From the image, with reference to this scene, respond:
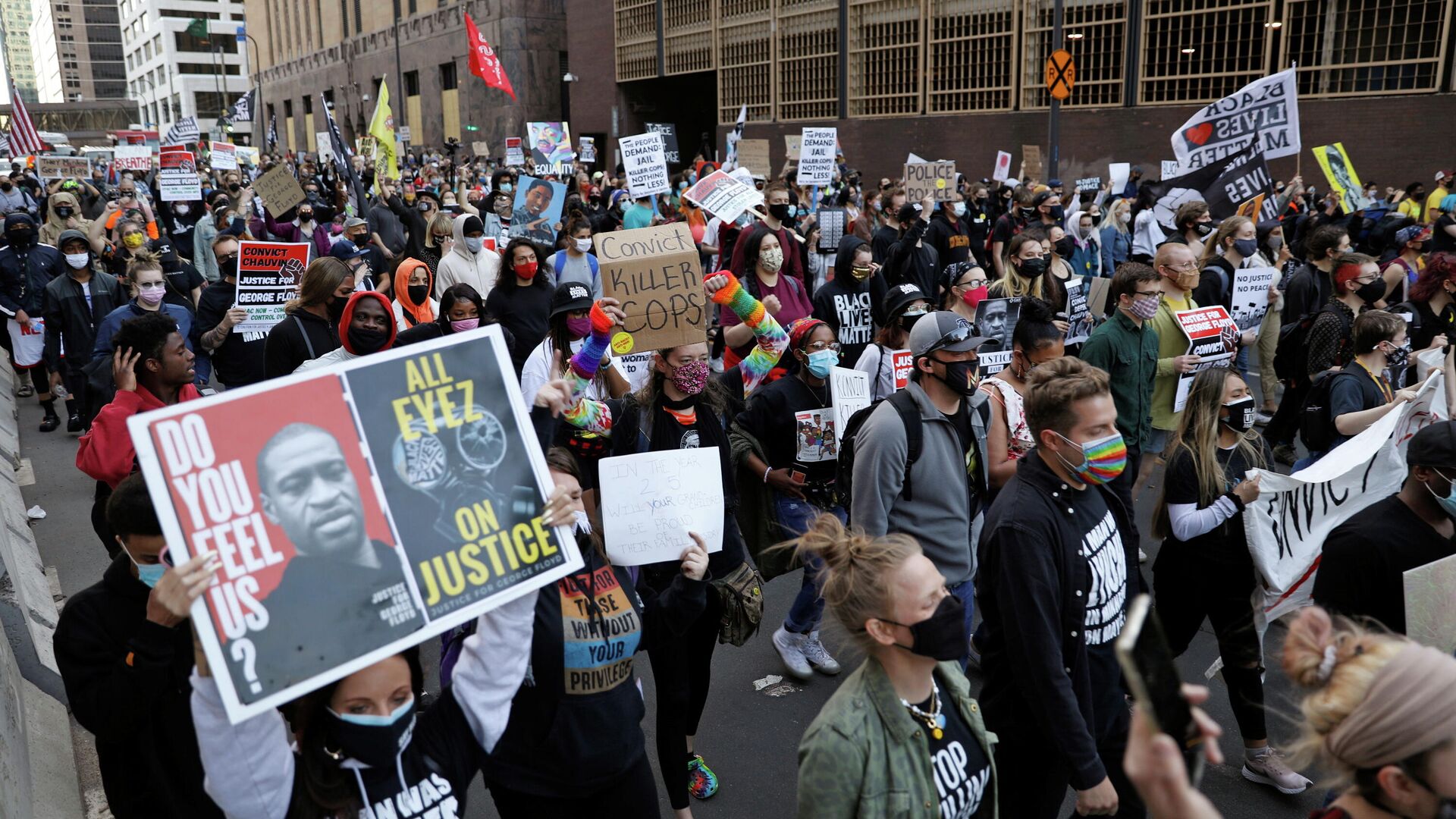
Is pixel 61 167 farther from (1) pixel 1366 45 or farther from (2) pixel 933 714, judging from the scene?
(1) pixel 1366 45

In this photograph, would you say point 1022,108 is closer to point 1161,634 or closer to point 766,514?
point 766,514

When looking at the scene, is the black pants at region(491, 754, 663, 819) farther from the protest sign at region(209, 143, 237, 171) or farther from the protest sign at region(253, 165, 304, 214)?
the protest sign at region(209, 143, 237, 171)

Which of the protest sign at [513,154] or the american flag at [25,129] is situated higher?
the american flag at [25,129]

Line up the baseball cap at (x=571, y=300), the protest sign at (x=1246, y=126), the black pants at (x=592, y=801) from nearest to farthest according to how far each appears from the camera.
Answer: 1. the black pants at (x=592, y=801)
2. the baseball cap at (x=571, y=300)
3. the protest sign at (x=1246, y=126)

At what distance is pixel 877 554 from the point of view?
2.62 metres

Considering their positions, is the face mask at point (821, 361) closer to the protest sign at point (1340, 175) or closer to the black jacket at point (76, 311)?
the black jacket at point (76, 311)

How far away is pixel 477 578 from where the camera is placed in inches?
90.2

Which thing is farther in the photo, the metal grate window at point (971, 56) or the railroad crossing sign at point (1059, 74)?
the metal grate window at point (971, 56)

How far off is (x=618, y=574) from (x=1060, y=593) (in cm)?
135

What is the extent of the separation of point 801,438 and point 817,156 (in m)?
9.66

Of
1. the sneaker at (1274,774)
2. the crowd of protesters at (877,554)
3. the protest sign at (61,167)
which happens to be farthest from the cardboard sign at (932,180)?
the protest sign at (61,167)

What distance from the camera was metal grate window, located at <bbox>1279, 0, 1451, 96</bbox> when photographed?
1891 cm

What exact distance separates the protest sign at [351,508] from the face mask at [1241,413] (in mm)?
3214

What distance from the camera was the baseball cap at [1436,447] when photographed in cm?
Answer: 303
